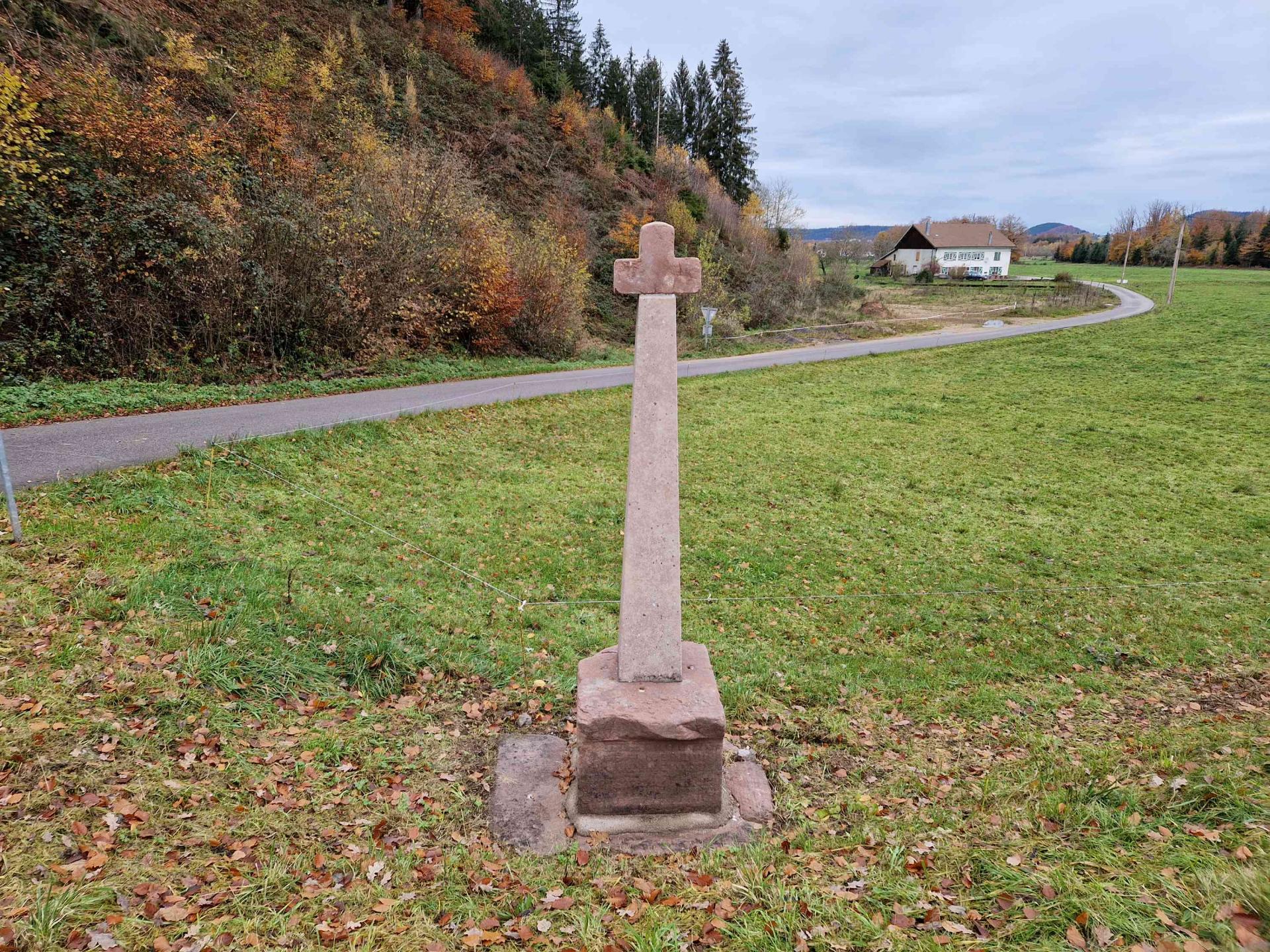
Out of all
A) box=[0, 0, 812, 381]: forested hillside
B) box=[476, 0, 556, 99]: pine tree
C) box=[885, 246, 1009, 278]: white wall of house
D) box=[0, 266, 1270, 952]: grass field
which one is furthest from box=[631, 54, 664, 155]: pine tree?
box=[0, 266, 1270, 952]: grass field

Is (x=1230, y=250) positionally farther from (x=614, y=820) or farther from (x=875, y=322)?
(x=614, y=820)

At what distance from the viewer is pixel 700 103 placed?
61.3 metres

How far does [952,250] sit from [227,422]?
276 feet

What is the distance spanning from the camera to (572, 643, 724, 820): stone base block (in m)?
4.09

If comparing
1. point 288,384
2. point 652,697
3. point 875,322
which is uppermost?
point 875,322

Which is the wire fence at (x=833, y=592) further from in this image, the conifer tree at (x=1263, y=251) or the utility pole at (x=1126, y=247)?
the conifer tree at (x=1263, y=251)

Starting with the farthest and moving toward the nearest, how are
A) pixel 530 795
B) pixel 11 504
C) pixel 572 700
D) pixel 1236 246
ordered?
1. pixel 1236 246
2. pixel 11 504
3. pixel 572 700
4. pixel 530 795

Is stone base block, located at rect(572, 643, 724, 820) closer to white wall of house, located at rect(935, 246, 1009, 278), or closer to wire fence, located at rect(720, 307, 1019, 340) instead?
wire fence, located at rect(720, 307, 1019, 340)

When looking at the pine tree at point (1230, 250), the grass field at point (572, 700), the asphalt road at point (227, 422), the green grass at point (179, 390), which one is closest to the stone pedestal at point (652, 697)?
the grass field at point (572, 700)

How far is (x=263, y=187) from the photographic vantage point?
16.5 metres

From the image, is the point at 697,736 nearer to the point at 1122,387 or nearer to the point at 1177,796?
the point at 1177,796

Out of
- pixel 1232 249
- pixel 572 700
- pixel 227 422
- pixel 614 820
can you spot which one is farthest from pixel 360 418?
pixel 1232 249

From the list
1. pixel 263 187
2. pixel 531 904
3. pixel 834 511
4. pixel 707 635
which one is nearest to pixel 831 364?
pixel 834 511

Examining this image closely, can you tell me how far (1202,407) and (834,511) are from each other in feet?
50.4
